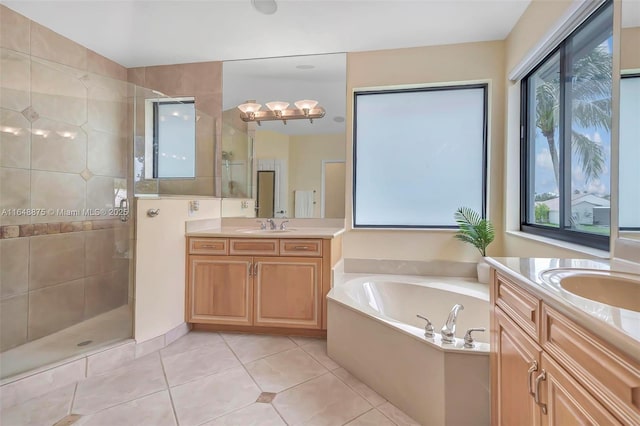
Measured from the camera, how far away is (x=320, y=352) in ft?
→ 7.03

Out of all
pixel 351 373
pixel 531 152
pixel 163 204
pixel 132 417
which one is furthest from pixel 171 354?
pixel 531 152

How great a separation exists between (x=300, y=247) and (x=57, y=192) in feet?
6.49

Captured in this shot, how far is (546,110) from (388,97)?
4.16 feet

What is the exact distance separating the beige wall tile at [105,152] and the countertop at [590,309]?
286 centimetres

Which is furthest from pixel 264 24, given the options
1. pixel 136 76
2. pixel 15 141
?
pixel 15 141

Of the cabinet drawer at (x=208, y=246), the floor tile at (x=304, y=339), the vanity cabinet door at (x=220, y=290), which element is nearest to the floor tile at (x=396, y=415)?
the floor tile at (x=304, y=339)

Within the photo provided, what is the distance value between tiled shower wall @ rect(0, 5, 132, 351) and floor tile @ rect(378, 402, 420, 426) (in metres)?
1.98

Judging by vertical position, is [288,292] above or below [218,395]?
above

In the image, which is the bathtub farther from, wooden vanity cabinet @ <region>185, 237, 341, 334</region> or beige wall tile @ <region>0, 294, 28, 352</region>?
beige wall tile @ <region>0, 294, 28, 352</region>

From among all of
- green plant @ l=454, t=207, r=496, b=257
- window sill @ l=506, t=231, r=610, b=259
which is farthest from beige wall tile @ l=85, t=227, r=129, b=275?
window sill @ l=506, t=231, r=610, b=259

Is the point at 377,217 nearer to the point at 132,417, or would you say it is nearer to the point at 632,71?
the point at 632,71

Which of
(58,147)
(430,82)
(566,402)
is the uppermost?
(430,82)

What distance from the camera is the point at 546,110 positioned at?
2109 mm

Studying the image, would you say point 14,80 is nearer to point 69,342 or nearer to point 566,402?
point 69,342
